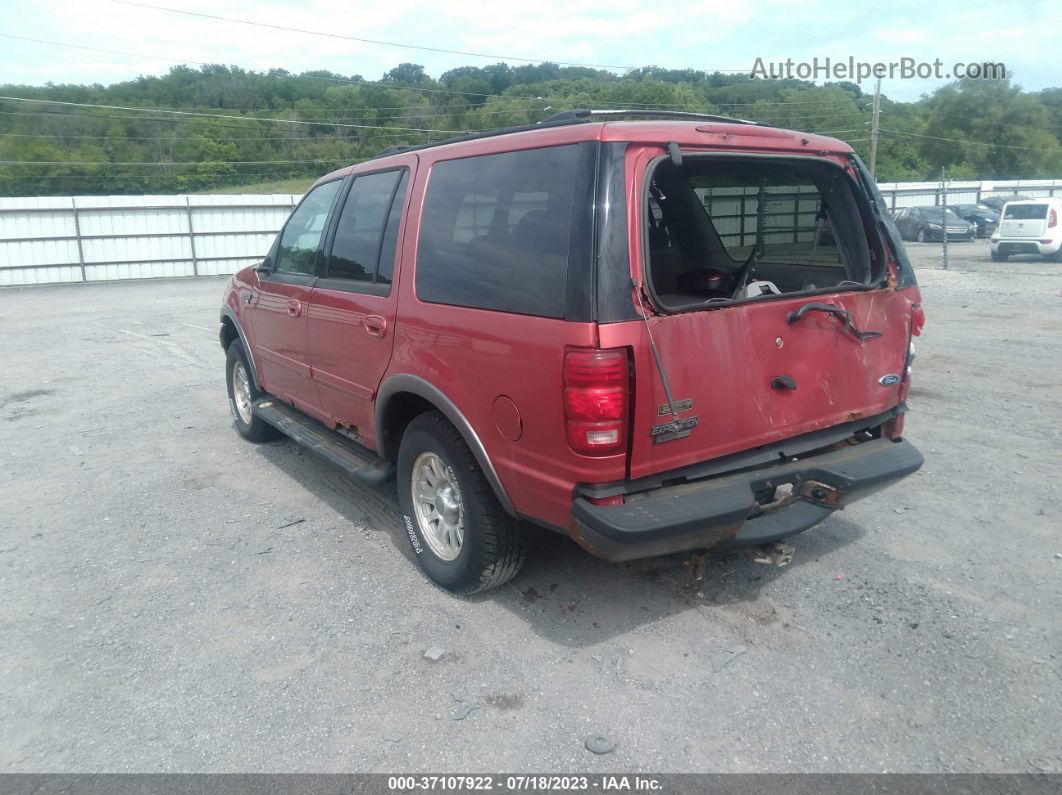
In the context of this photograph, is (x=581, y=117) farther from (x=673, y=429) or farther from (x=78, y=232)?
(x=78, y=232)

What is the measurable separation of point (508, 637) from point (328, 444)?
6.28 feet

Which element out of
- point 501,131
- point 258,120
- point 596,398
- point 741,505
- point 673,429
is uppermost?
point 258,120

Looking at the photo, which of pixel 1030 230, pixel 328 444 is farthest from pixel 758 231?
pixel 1030 230

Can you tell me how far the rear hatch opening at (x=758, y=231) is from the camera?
394 centimetres

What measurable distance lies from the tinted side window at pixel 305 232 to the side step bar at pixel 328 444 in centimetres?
99

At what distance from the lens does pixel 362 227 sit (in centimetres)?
444

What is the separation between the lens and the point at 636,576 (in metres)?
4.00

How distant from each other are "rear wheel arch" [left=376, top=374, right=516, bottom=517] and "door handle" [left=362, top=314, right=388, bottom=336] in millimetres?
265

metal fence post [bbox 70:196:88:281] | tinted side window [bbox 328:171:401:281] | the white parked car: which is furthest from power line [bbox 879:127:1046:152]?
tinted side window [bbox 328:171:401:281]

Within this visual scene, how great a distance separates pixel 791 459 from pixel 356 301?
7.72 feet

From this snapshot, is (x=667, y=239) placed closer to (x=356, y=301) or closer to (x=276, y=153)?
(x=356, y=301)

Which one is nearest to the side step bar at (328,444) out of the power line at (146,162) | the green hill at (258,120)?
the green hill at (258,120)

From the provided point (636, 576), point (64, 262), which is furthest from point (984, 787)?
point (64, 262)

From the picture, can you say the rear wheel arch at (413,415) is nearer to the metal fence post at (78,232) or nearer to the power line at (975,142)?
the metal fence post at (78,232)
